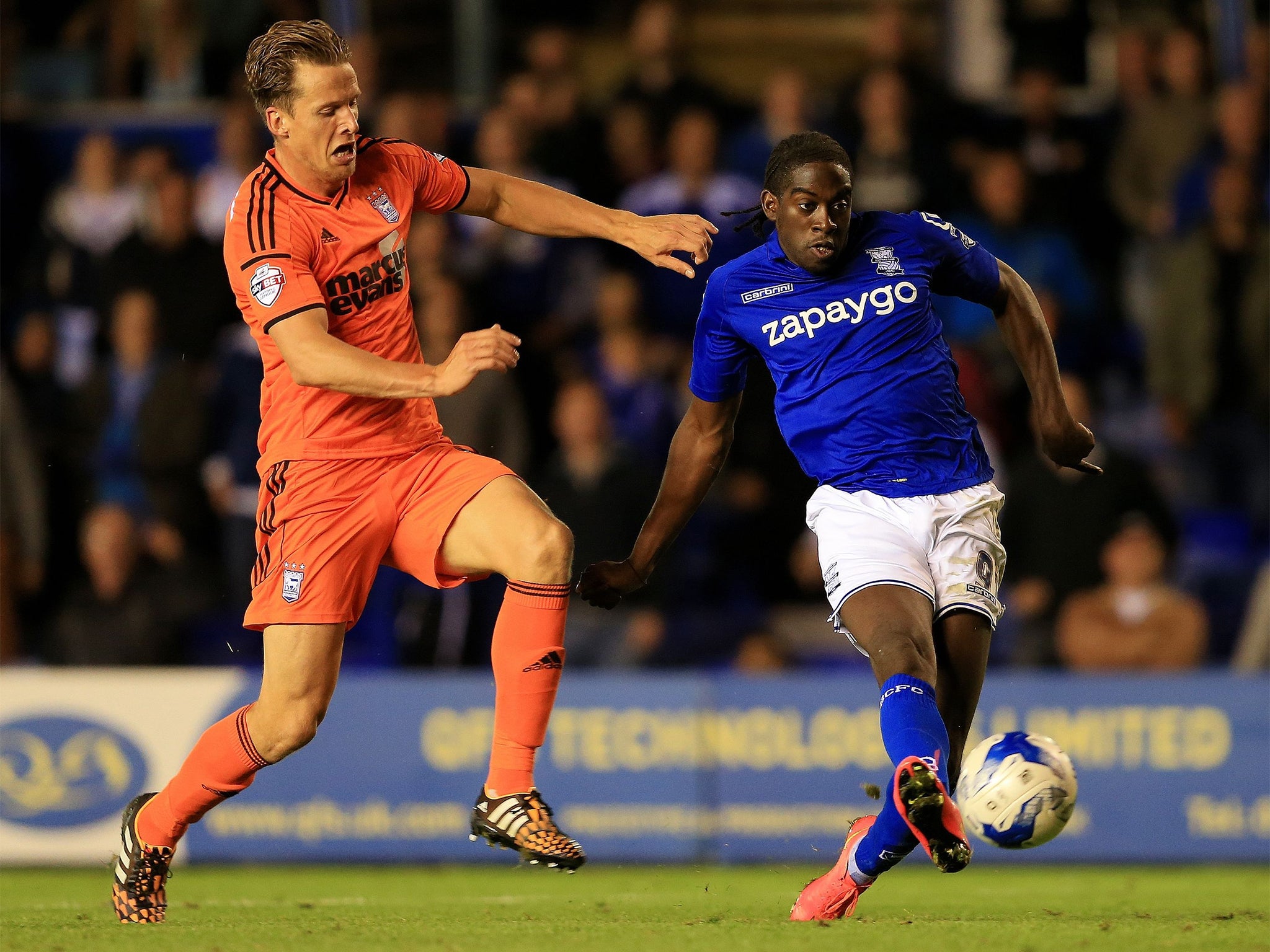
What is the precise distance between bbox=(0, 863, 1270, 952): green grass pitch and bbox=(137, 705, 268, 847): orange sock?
0.35 meters

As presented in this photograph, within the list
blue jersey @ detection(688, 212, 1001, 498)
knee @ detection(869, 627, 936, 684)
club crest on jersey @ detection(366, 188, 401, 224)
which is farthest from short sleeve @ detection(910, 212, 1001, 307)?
club crest on jersey @ detection(366, 188, 401, 224)

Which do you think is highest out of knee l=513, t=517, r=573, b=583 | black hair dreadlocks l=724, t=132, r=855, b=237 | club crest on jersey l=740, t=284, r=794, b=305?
black hair dreadlocks l=724, t=132, r=855, b=237

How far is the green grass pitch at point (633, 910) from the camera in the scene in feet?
18.1

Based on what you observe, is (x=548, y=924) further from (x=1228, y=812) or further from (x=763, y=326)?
(x=1228, y=812)

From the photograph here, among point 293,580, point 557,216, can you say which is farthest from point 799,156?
point 293,580

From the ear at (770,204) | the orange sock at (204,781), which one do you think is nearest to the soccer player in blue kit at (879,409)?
the ear at (770,204)

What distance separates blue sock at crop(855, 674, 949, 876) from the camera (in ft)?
17.5

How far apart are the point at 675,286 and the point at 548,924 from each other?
6.40 metres

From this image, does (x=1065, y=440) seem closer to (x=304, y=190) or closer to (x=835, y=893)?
(x=835, y=893)

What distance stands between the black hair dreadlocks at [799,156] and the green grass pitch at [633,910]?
7.94 ft

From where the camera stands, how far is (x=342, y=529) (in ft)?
20.0

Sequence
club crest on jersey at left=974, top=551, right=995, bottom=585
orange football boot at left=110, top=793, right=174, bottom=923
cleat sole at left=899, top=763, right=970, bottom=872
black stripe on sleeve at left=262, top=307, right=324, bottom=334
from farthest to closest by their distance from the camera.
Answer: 1. orange football boot at left=110, top=793, right=174, bottom=923
2. club crest on jersey at left=974, top=551, right=995, bottom=585
3. black stripe on sleeve at left=262, top=307, right=324, bottom=334
4. cleat sole at left=899, top=763, right=970, bottom=872

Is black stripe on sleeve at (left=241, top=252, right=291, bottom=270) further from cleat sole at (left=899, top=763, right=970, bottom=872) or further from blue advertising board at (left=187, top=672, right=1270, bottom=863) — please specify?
blue advertising board at (left=187, top=672, right=1270, bottom=863)

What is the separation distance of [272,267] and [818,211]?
1760 mm
